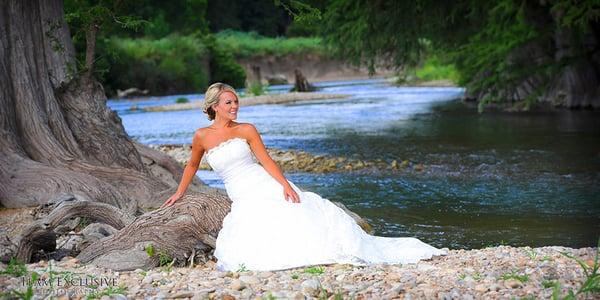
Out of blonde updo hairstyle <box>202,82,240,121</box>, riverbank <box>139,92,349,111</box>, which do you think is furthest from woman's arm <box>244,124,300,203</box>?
riverbank <box>139,92,349,111</box>

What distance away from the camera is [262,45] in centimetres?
6700

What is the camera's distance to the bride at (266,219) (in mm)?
7137

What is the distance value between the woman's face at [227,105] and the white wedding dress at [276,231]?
0.22 meters

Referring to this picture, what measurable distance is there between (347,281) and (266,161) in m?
1.48

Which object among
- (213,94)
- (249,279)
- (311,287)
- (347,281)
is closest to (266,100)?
(213,94)

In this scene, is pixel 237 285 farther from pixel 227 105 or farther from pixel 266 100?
pixel 266 100

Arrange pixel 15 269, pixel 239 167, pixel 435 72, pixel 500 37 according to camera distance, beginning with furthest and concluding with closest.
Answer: pixel 435 72 → pixel 500 37 → pixel 239 167 → pixel 15 269

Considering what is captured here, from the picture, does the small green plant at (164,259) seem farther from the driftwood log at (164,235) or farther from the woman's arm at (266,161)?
the woman's arm at (266,161)

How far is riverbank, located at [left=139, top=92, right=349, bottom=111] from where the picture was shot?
38344 mm

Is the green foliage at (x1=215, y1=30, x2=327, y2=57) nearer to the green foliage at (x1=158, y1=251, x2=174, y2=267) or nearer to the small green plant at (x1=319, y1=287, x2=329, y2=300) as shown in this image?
the green foliage at (x1=158, y1=251, x2=174, y2=267)

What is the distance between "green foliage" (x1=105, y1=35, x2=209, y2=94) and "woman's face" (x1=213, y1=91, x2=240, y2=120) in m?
41.2

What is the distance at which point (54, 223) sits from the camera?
27.0 feet

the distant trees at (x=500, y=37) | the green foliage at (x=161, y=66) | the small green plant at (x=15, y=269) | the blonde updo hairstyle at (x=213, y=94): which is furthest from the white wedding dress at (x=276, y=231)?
the green foliage at (x=161, y=66)

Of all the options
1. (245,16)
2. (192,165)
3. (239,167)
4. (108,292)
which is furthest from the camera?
(245,16)
